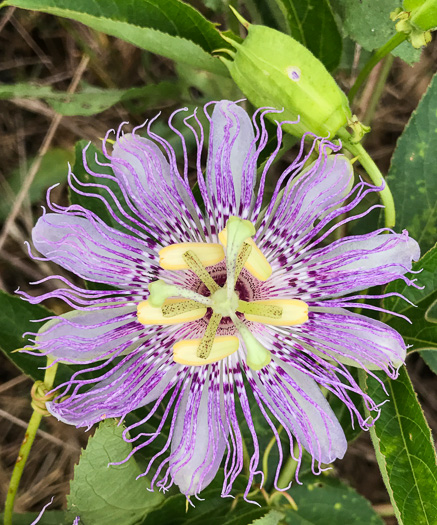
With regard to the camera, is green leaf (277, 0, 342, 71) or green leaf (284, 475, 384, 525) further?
green leaf (284, 475, 384, 525)

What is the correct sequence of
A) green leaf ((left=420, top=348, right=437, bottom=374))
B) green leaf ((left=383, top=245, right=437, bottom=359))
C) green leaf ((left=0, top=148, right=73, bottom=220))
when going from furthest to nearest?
1. green leaf ((left=0, top=148, right=73, bottom=220))
2. green leaf ((left=420, top=348, right=437, bottom=374))
3. green leaf ((left=383, top=245, right=437, bottom=359))

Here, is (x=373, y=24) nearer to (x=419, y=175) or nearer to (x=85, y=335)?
(x=419, y=175)

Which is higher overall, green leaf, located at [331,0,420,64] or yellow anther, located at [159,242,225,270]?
green leaf, located at [331,0,420,64]

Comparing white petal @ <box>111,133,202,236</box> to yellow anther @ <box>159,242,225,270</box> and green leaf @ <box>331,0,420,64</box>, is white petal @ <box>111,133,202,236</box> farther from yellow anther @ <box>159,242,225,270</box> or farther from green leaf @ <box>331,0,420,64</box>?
green leaf @ <box>331,0,420,64</box>

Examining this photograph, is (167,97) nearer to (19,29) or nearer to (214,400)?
(19,29)

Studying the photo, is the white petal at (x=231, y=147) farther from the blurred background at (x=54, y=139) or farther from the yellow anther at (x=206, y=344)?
the blurred background at (x=54, y=139)

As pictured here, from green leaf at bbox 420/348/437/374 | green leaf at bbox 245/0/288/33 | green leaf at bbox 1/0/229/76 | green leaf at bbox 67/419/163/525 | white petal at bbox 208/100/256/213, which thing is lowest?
green leaf at bbox 67/419/163/525

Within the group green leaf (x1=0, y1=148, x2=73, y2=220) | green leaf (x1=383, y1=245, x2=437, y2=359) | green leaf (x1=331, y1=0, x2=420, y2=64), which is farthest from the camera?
green leaf (x1=0, y1=148, x2=73, y2=220)

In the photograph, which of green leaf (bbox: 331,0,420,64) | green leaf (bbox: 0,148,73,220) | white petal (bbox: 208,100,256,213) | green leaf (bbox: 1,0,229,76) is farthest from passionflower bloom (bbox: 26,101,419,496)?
green leaf (bbox: 0,148,73,220)
